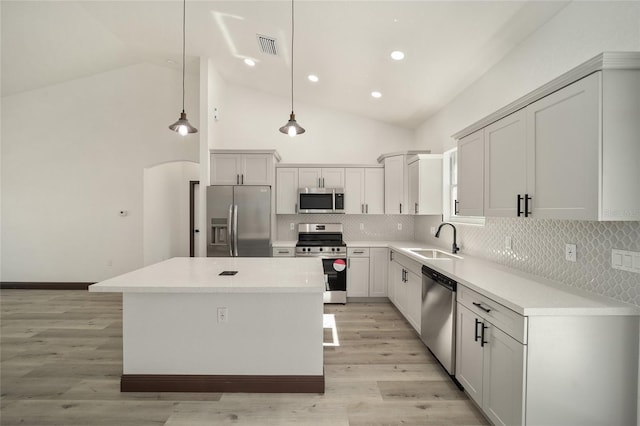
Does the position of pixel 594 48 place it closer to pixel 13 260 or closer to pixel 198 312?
pixel 198 312

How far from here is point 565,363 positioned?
5.14 feet

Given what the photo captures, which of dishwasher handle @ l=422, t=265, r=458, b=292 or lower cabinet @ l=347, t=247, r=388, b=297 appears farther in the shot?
lower cabinet @ l=347, t=247, r=388, b=297

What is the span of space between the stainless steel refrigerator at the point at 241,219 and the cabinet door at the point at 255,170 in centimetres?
17

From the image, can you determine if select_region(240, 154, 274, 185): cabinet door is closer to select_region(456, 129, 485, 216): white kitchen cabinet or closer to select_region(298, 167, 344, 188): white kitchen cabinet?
select_region(298, 167, 344, 188): white kitchen cabinet

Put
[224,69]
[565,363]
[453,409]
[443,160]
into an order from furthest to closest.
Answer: [224,69] < [443,160] < [453,409] < [565,363]

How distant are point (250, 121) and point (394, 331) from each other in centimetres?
420

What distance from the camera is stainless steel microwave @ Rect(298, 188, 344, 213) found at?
15.7 feet

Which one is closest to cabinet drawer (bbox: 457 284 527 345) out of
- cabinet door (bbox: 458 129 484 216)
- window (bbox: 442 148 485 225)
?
cabinet door (bbox: 458 129 484 216)

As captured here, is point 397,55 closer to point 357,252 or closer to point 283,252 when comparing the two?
point 357,252

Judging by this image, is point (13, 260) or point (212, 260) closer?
point (212, 260)

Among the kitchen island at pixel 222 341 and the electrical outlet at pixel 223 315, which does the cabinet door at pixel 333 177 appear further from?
the electrical outlet at pixel 223 315

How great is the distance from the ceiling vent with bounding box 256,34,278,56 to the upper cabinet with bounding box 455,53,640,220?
287 centimetres

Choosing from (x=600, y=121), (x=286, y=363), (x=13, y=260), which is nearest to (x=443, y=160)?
(x=600, y=121)

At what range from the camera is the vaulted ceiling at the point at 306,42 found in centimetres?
250
